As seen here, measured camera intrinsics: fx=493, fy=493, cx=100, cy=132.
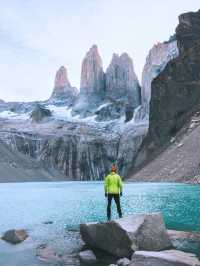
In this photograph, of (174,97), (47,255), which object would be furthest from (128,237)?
(174,97)

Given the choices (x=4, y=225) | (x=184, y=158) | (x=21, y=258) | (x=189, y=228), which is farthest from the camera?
(x=184, y=158)

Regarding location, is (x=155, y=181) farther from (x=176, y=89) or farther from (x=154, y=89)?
(x=154, y=89)

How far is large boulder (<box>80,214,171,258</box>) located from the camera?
18.2 meters

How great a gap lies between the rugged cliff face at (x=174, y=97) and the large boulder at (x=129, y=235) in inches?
4564

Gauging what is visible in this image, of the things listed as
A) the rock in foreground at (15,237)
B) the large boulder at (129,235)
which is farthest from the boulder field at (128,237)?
the rock in foreground at (15,237)

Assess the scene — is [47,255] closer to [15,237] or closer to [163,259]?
[15,237]

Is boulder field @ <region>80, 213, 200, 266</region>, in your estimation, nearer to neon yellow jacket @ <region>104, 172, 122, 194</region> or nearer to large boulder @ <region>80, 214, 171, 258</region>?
large boulder @ <region>80, 214, 171, 258</region>

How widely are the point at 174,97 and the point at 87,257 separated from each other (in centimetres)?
13202

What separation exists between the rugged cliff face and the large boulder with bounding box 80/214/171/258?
380 feet

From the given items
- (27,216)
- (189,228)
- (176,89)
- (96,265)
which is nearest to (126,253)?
(96,265)

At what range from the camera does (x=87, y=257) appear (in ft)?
61.1

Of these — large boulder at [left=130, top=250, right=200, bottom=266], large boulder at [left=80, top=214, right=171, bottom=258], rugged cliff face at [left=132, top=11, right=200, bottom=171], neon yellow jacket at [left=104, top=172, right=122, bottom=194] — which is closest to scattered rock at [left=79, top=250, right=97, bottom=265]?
large boulder at [left=80, top=214, right=171, bottom=258]

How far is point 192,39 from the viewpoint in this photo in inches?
6378

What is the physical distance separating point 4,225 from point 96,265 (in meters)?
15.1
